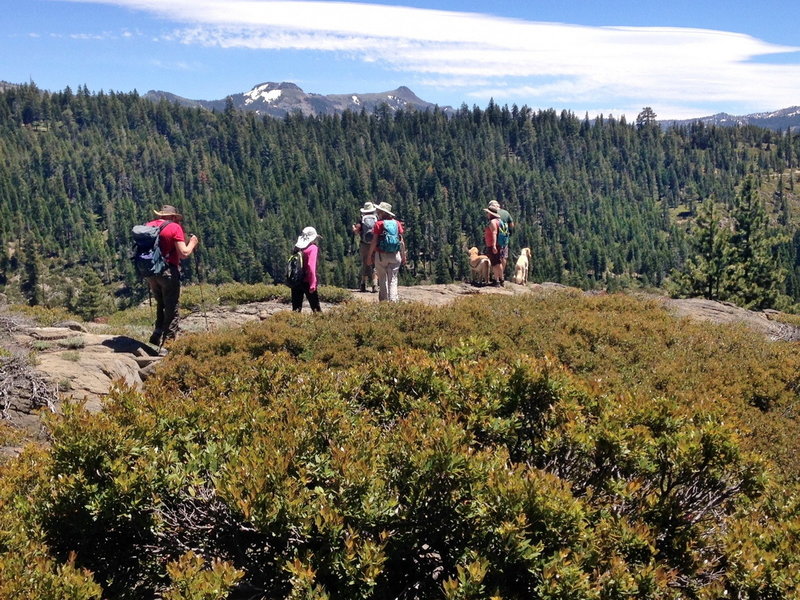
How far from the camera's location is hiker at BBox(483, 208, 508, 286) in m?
17.1

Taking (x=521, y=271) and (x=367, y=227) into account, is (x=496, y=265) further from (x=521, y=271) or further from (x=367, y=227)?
(x=367, y=227)

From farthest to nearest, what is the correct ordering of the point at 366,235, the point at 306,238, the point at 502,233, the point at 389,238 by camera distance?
the point at 502,233, the point at 366,235, the point at 389,238, the point at 306,238

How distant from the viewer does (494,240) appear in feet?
57.0

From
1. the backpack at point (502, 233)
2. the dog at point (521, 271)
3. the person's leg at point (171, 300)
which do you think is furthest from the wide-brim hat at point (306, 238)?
the dog at point (521, 271)

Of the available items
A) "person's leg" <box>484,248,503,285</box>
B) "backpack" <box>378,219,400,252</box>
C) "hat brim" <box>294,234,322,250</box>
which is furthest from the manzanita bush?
"person's leg" <box>484,248,503,285</box>

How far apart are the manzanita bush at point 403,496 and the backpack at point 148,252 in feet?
15.5

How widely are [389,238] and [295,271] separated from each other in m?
2.29

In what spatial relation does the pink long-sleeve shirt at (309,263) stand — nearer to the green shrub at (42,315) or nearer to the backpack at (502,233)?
the green shrub at (42,315)

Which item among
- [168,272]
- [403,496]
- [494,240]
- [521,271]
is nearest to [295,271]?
[168,272]

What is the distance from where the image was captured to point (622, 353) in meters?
10.1

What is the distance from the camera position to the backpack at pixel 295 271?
12297 mm

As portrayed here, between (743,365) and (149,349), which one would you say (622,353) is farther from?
(149,349)

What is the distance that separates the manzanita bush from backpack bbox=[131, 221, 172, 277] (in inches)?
186

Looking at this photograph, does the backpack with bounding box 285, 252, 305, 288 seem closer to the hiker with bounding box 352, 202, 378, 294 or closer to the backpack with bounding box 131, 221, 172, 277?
the backpack with bounding box 131, 221, 172, 277
